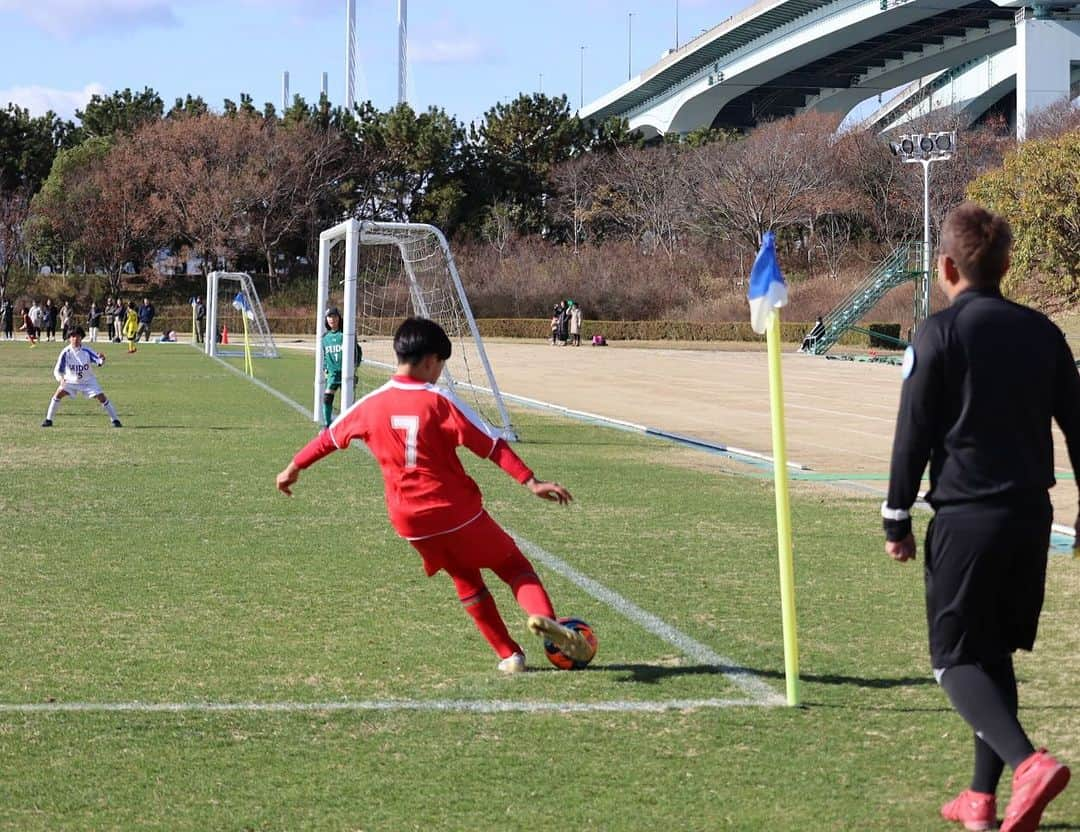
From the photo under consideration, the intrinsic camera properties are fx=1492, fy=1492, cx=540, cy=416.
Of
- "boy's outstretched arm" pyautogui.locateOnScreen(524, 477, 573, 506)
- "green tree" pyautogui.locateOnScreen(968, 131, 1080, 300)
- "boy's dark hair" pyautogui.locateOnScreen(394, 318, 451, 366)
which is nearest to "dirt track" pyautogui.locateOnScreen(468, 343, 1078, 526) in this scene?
"green tree" pyautogui.locateOnScreen(968, 131, 1080, 300)

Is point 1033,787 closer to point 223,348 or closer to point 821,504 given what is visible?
point 821,504

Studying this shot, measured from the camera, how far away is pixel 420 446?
6.14m

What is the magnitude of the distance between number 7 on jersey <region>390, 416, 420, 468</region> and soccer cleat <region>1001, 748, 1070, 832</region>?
2.82 metres

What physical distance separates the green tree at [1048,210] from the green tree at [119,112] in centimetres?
5725

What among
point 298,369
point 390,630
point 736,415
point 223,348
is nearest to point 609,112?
point 223,348

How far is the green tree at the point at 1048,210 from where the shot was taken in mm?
41594

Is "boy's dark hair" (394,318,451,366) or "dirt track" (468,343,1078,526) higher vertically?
"boy's dark hair" (394,318,451,366)

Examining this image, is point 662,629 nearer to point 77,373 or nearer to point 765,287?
point 765,287

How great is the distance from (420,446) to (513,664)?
112 cm

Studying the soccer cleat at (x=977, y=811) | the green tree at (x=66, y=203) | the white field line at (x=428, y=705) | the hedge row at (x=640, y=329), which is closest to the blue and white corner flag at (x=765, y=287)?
the white field line at (x=428, y=705)

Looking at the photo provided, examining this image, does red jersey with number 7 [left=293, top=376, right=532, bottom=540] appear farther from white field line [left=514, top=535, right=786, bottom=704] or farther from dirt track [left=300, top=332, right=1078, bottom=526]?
dirt track [left=300, top=332, right=1078, bottom=526]

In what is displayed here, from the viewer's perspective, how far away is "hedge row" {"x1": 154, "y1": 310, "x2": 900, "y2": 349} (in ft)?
179

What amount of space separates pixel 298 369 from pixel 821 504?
27015 millimetres

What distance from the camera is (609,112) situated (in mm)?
115938
